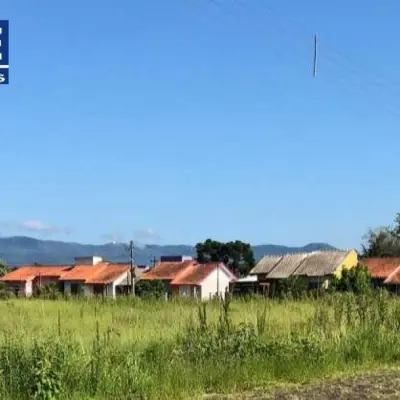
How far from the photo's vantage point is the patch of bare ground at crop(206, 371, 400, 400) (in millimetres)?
8570

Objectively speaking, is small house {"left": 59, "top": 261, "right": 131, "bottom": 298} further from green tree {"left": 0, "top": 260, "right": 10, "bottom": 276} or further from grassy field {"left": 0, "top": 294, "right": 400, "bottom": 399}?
grassy field {"left": 0, "top": 294, "right": 400, "bottom": 399}

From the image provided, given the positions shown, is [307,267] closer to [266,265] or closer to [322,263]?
[322,263]

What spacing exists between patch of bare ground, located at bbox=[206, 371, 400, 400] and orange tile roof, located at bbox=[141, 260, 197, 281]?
7593 centimetres

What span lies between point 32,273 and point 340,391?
10023 centimetres

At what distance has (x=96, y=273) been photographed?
95.7 m

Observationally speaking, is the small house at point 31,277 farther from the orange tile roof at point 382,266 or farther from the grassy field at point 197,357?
the grassy field at point 197,357

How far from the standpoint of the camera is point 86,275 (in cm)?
9525

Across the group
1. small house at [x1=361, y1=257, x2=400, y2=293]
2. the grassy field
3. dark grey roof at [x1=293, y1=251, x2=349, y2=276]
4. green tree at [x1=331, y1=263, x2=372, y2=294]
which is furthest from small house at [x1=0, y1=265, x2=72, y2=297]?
the grassy field

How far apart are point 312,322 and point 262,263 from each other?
69876mm

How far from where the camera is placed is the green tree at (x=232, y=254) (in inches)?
4587

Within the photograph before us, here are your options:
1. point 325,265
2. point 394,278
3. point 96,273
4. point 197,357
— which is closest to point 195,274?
point 325,265

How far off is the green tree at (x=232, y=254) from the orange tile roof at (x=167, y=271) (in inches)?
990

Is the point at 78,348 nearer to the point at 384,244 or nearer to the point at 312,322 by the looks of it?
the point at 312,322

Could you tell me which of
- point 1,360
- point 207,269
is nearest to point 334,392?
point 1,360
